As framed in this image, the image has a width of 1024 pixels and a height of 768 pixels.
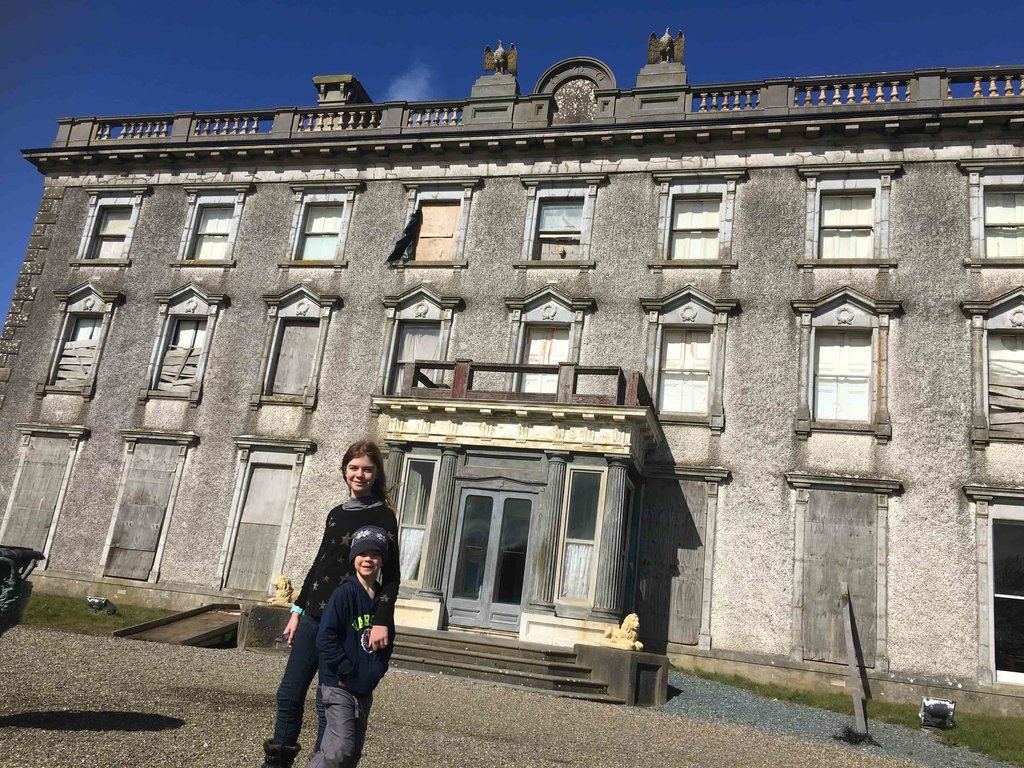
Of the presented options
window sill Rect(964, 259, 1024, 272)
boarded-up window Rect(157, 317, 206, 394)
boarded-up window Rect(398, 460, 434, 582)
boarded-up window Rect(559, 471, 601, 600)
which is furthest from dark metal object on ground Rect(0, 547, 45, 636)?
window sill Rect(964, 259, 1024, 272)

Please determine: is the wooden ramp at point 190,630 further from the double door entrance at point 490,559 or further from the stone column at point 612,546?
the stone column at point 612,546

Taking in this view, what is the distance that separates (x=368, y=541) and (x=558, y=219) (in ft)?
49.4

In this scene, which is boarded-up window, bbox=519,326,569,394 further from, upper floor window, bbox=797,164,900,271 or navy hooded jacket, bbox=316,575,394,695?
navy hooded jacket, bbox=316,575,394,695

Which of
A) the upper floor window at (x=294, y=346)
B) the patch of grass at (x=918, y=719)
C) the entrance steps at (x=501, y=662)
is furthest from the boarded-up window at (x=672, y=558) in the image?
the upper floor window at (x=294, y=346)

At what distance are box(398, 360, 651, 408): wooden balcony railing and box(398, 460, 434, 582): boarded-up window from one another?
1.44 metres

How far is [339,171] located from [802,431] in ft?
42.0

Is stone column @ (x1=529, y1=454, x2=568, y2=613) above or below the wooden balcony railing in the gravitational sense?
below

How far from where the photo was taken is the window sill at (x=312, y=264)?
64.8 ft

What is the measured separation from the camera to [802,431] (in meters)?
15.7

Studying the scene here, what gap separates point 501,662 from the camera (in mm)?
12336

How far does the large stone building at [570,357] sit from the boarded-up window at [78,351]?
0.29ft

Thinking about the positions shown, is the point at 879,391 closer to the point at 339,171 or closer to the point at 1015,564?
the point at 1015,564

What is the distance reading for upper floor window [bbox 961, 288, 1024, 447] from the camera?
14875 millimetres

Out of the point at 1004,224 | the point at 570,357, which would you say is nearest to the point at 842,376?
the point at 1004,224
